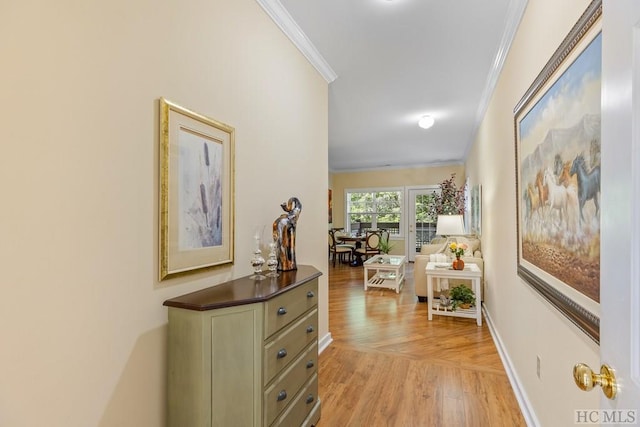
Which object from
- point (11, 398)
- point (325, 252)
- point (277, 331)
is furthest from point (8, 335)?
point (325, 252)

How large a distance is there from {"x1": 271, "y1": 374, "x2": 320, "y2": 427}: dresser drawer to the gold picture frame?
0.83m

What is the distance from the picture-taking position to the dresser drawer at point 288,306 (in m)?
1.43

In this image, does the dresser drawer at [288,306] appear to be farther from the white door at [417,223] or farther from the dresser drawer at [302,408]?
the white door at [417,223]

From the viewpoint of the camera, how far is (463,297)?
393 centimetres

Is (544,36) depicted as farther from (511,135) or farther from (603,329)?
(603,329)

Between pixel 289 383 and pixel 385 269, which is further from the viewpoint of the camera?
pixel 385 269

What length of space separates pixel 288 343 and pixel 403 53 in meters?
2.63

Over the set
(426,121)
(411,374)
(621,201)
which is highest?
(426,121)

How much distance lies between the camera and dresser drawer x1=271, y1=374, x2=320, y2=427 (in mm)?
1577

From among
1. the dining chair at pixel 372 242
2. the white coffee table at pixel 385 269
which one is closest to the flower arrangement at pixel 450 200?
the dining chair at pixel 372 242

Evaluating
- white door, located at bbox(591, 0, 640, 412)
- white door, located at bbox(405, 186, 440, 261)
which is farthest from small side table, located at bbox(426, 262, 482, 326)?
white door, located at bbox(405, 186, 440, 261)

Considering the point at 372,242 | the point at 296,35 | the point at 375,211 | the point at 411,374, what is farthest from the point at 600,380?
the point at 375,211

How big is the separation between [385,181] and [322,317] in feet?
21.3

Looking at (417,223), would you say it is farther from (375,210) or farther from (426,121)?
(426,121)
